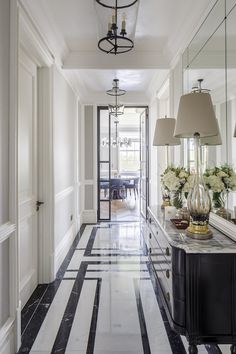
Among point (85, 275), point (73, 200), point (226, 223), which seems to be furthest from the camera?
point (73, 200)

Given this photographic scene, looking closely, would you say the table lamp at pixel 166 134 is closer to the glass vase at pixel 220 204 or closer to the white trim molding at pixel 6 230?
the glass vase at pixel 220 204

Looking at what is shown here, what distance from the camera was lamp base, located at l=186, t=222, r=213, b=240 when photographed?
171cm

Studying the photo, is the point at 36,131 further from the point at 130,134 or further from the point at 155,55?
the point at 130,134

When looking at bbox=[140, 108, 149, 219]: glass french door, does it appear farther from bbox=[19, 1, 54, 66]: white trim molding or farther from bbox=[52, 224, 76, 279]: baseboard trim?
bbox=[19, 1, 54, 66]: white trim molding

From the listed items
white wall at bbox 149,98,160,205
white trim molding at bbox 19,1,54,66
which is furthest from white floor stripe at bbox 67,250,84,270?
white trim molding at bbox 19,1,54,66

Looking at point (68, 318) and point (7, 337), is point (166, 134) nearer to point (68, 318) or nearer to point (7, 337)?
point (68, 318)

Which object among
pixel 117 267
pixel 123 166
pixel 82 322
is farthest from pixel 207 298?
pixel 123 166

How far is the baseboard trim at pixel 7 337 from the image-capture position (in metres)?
1.72

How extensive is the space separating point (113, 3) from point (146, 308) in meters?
2.72

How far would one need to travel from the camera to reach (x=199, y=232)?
1745 mm

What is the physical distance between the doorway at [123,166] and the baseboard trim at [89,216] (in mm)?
291

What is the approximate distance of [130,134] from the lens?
38.5ft

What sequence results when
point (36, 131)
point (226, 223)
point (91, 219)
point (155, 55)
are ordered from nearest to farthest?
point (226, 223), point (36, 131), point (155, 55), point (91, 219)

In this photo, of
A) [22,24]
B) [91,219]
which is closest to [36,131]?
[22,24]
